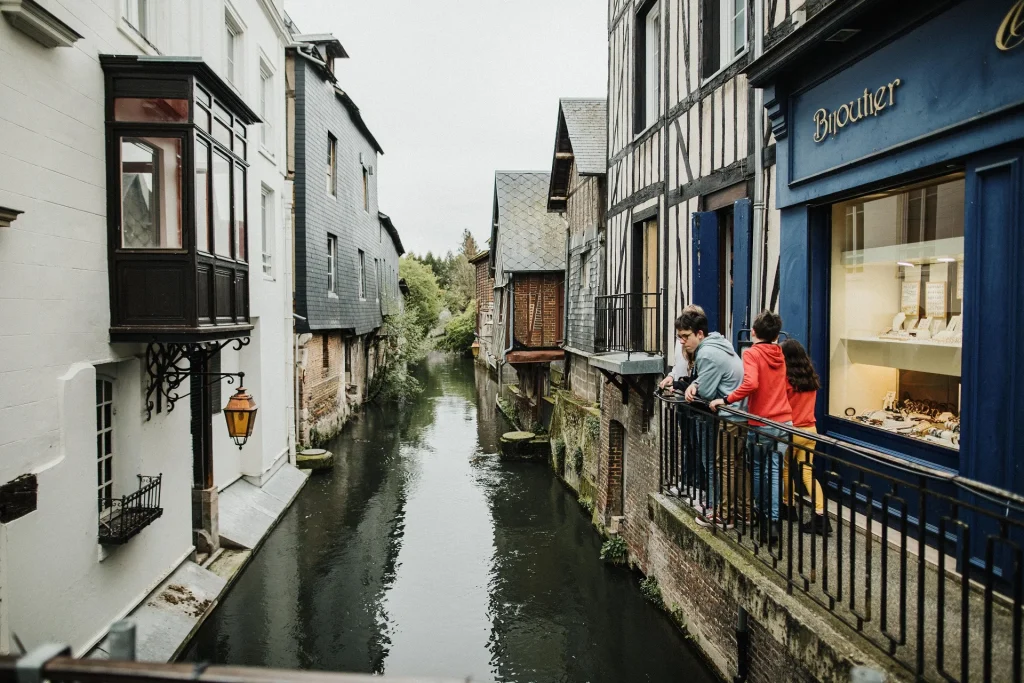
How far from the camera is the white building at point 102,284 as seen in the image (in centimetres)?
536

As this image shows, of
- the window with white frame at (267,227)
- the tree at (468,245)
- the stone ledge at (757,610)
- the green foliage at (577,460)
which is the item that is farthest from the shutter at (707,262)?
the tree at (468,245)

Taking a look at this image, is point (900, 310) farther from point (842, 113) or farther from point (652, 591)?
point (652, 591)

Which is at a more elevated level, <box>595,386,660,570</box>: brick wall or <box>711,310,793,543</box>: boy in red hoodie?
<box>711,310,793,543</box>: boy in red hoodie

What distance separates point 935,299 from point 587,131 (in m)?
11.1

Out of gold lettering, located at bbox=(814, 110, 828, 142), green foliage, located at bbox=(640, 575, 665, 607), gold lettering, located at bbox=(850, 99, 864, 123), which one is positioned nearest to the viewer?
gold lettering, located at bbox=(850, 99, 864, 123)

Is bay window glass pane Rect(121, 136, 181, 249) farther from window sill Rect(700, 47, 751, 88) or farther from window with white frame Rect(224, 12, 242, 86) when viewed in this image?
window sill Rect(700, 47, 751, 88)

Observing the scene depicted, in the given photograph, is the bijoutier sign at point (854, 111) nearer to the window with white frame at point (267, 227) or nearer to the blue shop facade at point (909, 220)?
the blue shop facade at point (909, 220)

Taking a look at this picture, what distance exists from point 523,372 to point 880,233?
710 inches

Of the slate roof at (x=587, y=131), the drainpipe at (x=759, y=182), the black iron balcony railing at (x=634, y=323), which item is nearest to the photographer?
the drainpipe at (x=759, y=182)

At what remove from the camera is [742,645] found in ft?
19.1

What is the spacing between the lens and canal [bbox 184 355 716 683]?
7.47 meters

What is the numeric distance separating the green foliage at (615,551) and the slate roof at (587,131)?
6.80m

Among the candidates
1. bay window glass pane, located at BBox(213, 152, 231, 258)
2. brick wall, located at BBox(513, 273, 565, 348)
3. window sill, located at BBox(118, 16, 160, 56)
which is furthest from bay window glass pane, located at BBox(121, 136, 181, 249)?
brick wall, located at BBox(513, 273, 565, 348)

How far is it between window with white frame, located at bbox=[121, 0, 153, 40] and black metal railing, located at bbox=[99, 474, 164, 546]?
510cm
